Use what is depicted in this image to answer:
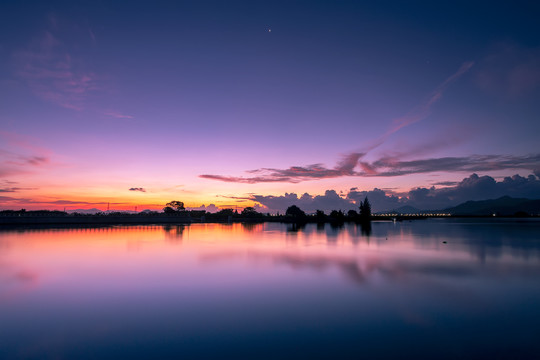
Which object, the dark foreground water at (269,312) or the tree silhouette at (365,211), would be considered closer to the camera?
the dark foreground water at (269,312)

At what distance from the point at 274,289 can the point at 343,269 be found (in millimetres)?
8426

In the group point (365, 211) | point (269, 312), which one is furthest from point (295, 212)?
point (269, 312)

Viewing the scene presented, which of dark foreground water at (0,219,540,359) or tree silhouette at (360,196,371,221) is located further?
tree silhouette at (360,196,371,221)

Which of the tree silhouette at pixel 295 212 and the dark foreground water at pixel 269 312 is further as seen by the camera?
the tree silhouette at pixel 295 212

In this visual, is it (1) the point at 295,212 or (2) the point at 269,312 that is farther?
(1) the point at 295,212

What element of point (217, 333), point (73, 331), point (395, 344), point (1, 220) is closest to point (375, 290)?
point (395, 344)

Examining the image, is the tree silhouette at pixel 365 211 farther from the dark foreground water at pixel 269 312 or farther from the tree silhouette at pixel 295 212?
the dark foreground water at pixel 269 312

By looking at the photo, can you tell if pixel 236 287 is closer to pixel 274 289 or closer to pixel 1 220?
pixel 274 289

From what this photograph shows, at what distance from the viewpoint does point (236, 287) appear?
1794cm

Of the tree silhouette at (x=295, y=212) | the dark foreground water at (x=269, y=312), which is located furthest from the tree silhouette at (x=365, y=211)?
the dark foreground water at (x=269, y=312)

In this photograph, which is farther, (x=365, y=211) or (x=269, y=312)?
(x=365, y=211)

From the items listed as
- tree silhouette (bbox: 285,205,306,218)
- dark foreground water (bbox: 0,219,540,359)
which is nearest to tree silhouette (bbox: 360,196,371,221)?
tree silhouette (bbox: 285,205,306,218)

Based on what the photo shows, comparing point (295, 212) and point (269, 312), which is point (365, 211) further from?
point (269, 312)

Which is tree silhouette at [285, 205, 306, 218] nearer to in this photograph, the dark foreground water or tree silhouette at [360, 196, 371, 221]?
tree silhouette at [360, 196, 371, 221]
